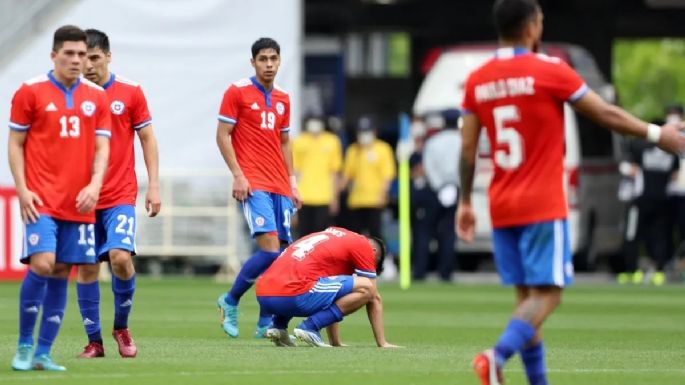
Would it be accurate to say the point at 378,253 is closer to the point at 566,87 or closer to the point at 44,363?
the point at 44,363

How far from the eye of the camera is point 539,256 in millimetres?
9555

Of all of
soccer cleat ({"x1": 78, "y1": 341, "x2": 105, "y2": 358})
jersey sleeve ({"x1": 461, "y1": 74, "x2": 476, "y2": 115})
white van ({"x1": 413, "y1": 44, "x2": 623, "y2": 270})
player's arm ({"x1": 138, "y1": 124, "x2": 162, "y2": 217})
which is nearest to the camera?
jersey sleeve ({"x1": 461, "y1": 74, "x2": 476, "y2": 115})

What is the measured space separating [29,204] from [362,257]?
340 cm

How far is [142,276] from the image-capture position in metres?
29.1

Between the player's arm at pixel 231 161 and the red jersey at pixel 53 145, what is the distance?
13.1 ft

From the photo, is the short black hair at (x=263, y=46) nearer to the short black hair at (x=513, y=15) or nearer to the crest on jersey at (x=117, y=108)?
the crest on jersey at (x=117, y=108)

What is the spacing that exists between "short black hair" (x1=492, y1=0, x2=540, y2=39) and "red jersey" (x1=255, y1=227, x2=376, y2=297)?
4484mm

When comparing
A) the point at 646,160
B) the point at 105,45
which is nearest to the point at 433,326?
the point at 105,45

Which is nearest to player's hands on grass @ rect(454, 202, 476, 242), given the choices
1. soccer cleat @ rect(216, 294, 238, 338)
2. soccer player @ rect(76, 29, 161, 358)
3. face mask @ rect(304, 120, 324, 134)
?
soccer player @ rect(76, 29, 161, 358)

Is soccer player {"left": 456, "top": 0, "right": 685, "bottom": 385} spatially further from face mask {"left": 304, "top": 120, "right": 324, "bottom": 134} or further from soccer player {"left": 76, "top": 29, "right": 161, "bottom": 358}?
face mask {"left": 304, "top": 120, "right": 324, "bottom": 134}

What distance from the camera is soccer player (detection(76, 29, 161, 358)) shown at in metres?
12.8

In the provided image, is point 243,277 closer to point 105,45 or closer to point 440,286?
point 105,45

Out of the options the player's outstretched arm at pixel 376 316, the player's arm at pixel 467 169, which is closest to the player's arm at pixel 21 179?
the player's arm at pixel 467 169

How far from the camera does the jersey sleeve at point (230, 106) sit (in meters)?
15.5
